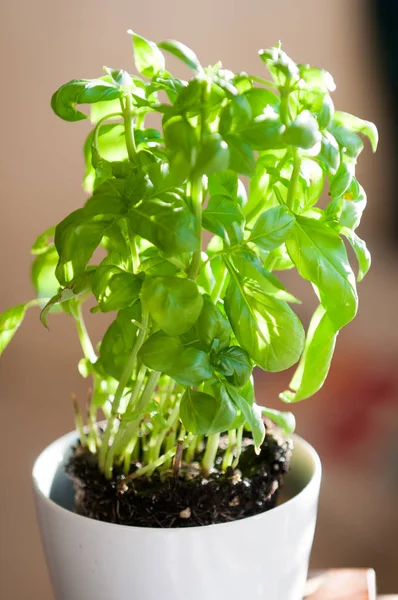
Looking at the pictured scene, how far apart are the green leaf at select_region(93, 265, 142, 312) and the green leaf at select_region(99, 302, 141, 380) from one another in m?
0.07

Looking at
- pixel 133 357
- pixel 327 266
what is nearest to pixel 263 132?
pixel 327 266

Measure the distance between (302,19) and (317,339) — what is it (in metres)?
0.75

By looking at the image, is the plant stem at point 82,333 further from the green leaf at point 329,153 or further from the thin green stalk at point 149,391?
the green leaf at point 329,153

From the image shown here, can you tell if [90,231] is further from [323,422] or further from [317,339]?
[323,422]

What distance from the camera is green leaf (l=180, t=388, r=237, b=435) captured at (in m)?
0.54

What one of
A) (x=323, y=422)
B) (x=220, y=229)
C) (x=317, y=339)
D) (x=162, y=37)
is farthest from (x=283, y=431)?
(x=162, y=37)

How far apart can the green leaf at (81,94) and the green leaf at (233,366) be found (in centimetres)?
23

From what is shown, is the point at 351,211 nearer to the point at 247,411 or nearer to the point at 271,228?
the point at 271,228

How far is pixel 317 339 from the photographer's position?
2.05 feet

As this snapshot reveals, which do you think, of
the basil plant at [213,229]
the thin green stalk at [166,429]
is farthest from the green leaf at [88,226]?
the thin green stalk at [166,429]

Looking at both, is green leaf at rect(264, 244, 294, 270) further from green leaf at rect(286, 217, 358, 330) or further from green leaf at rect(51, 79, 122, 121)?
green leaf at rect(51, 79, 122, 121)

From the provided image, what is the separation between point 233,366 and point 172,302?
76 mm

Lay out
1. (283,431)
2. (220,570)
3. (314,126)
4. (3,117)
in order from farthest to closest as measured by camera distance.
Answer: (3,117) → (283,431) → (220,570) → (314,126)

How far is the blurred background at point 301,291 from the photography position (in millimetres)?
1117
